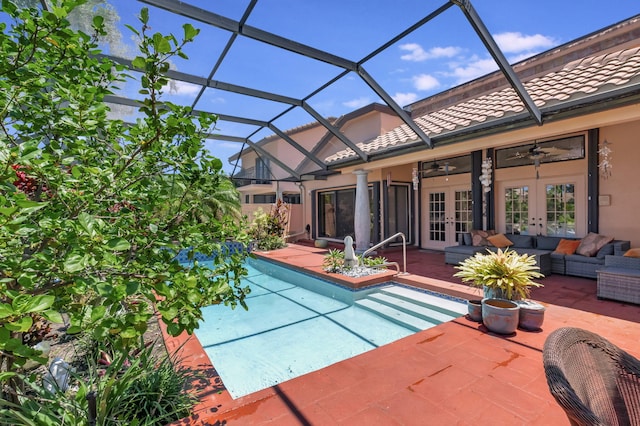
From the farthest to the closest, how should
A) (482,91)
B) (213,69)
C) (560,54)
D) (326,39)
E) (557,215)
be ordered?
(482,91) → (560,54) → (557,215) → (213,69) → (326,39)

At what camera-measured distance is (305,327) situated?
5633 mm

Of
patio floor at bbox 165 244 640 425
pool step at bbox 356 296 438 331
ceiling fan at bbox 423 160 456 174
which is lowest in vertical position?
pool step at bbox 356 296 438 331

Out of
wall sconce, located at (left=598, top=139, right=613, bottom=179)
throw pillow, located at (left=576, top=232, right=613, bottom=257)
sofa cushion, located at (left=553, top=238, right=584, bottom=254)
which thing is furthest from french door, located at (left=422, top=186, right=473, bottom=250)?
wall sconce, located at (left=598, top=139, right=613, bottom=179)

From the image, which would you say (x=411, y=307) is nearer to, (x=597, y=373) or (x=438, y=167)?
(x=597, y=373)

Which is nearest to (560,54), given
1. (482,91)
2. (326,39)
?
(482,91)

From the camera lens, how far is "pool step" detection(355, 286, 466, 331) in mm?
5543

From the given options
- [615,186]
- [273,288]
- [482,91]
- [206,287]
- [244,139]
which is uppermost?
[482,91]

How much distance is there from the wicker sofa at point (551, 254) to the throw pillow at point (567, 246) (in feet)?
0.56

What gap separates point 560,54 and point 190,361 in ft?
41.4

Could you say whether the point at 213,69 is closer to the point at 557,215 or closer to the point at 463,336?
the point at 463,336

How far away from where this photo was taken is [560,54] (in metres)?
9.56

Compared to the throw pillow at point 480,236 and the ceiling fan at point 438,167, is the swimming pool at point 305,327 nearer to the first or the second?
the throw pillow at point 480,236

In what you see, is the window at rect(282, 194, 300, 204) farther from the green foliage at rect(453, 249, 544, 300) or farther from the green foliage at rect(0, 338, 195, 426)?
the green foliage at rect(0, 338, 195, 426)

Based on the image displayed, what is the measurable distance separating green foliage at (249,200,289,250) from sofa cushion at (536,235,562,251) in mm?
9219
